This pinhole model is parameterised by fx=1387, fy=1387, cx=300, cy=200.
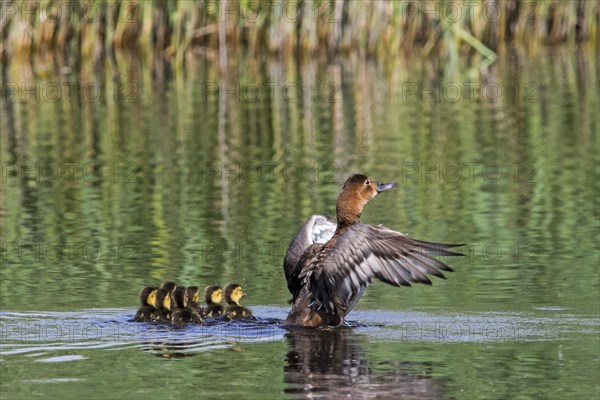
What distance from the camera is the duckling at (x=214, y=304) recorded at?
8.88m

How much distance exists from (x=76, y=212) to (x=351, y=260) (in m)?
5.24

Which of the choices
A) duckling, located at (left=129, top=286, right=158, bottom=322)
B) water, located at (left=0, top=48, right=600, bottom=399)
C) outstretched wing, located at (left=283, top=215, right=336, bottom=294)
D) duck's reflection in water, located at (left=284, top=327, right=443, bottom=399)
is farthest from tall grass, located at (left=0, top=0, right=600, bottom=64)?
duck's reflection in water, located at (left=284, top=327, right=443, bottom=399)

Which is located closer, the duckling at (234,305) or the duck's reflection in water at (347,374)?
the duck's reflection in water at (347,374)

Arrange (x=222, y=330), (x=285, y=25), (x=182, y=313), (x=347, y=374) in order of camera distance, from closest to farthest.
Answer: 1. (x=347, y=374)
2. (x=222, y=330)
3. (x=182, y=313)
4. (x=285, y=25)

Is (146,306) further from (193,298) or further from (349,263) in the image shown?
(349,263)

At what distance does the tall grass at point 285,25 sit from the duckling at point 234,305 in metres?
14.7

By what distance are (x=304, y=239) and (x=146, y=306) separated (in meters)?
1.22

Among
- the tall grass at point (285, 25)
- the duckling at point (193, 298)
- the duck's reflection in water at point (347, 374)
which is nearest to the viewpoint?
the duck's reflection in water at point (347, 374)

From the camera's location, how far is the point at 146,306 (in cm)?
864

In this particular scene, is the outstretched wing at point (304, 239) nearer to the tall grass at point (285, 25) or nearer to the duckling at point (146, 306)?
the duckling at point (146, 306)

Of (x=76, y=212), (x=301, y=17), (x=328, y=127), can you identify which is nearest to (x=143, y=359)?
(x=76, y=212)

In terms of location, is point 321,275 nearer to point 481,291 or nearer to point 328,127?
point 481,291

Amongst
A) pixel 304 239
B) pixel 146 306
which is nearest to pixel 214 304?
pixel 146 306

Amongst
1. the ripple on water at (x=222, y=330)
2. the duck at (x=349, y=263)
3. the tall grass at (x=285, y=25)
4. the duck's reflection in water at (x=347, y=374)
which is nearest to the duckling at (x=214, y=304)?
the ripple on water at (x=222, y=330)
